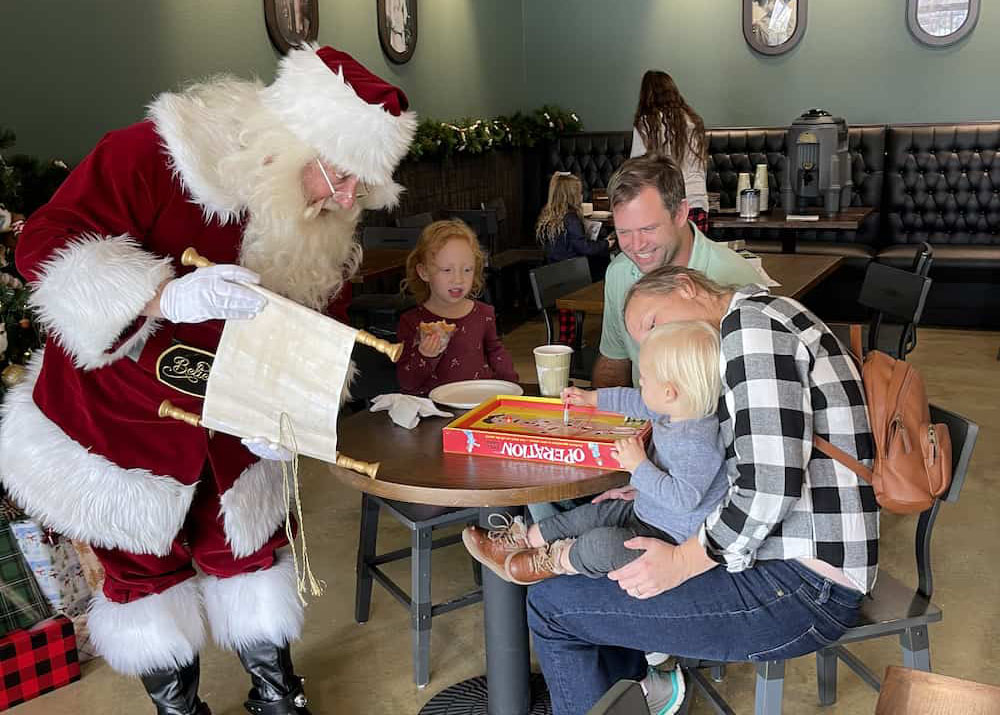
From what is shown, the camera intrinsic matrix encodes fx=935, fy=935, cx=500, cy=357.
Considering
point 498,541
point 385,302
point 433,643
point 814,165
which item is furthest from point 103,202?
point 814,165

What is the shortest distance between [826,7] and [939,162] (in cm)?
148

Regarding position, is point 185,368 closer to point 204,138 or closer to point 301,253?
point 301,253

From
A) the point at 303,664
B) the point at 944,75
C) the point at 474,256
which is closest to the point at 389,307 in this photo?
the point at 474,256

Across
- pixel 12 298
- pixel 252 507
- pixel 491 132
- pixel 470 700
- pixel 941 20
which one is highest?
pixel 941 20

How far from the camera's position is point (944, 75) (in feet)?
21.9

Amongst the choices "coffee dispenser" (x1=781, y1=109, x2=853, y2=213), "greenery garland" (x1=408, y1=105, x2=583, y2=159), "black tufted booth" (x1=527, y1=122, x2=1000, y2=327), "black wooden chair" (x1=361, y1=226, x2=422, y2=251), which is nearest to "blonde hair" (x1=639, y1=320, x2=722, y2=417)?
"black wooden chair" (x1=361, y1=226, x2=422, y2=251)

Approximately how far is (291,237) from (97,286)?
393 mm

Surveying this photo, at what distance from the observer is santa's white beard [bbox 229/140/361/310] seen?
1.89m

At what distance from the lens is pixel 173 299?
175 centimetres

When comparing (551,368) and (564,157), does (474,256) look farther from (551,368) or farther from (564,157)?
(564,157)

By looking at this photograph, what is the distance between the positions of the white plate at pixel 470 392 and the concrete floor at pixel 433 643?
0.82 meters

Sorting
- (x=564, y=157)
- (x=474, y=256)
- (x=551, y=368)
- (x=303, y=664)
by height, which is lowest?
(x=303, y=664)

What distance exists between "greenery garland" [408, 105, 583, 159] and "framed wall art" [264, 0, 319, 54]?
885 mm

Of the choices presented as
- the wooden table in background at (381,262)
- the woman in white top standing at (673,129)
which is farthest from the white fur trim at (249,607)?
the woman in white top standing at (673,129)
